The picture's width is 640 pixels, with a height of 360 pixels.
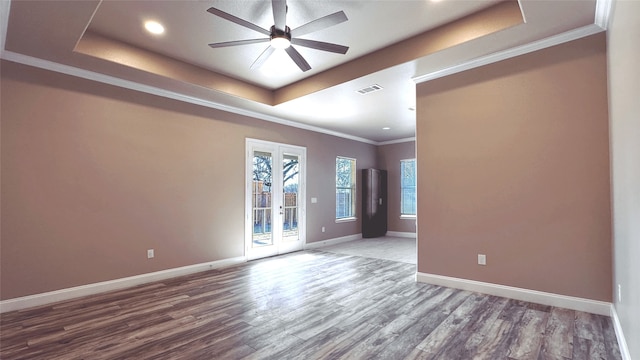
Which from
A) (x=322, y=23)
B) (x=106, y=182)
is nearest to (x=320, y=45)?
(x=322, y=23)

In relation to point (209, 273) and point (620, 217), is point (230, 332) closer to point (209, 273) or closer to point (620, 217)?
point (209, 273)

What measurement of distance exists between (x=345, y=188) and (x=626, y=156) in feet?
19.9

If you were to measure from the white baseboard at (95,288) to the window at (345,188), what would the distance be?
11.9 ft

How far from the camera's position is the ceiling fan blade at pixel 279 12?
7.80ft

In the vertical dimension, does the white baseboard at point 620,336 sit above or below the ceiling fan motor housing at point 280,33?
below

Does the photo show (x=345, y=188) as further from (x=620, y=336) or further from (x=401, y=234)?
(x=620, y=336)

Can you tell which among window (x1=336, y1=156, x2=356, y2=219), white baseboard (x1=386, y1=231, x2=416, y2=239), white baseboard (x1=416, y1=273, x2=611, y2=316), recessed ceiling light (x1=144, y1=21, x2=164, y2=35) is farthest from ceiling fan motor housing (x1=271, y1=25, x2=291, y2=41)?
white baseboard (x1=386, y1=231, x2=416, y2=239)

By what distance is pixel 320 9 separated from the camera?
2879mm

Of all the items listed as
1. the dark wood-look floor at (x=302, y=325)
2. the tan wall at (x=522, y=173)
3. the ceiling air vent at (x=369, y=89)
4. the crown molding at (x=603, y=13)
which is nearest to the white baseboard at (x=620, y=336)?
the dark wood-look floor at (x=302, y=325)

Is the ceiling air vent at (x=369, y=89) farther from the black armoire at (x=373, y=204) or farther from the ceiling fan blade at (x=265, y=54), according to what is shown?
the black armoire at (x=373, y=204)

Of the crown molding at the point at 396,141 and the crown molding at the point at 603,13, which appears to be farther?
the crown molding at the point at 396,141

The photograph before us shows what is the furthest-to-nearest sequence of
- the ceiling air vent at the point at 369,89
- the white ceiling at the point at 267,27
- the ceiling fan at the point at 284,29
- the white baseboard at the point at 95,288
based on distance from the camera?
1. the ceiling air vent at the point at 369,89
2. the white baseboard at the point at 95,288
3. the white ceiling at the point at 267,27
4. the ceiling fan at the point at 284,29

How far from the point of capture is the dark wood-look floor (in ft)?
7.58

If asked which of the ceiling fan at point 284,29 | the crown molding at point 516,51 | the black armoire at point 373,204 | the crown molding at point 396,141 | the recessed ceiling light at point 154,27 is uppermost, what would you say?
the recessed ceiling light at point 154,27
